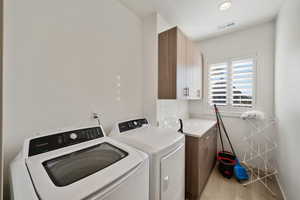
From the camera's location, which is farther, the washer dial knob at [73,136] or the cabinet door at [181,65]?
the cabinet door at [181,65]

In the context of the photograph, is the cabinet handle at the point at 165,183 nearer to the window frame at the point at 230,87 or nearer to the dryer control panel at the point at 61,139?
the dryer control panel at the point at 61,139

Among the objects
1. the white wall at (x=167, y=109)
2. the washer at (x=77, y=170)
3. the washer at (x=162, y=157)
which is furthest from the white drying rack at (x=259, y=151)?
the washer at (x=77, y=170)

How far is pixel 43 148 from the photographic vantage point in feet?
2.81

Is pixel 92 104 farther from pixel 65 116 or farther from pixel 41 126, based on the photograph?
pixel 41 126

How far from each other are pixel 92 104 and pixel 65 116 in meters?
0.28

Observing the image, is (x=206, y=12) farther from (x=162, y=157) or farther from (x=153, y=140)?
(x=162, y=157)

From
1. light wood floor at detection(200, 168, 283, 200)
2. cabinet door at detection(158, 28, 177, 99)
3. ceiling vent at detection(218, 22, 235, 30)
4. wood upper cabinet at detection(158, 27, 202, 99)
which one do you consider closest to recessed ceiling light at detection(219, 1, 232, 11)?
ceiling vent at detection(218, 22, 235, 30)

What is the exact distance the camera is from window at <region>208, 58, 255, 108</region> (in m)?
2.37

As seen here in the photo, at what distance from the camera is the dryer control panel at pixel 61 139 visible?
84 cm

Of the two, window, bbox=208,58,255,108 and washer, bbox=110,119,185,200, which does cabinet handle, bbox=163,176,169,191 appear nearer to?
washer, bbox=110,119,185,200

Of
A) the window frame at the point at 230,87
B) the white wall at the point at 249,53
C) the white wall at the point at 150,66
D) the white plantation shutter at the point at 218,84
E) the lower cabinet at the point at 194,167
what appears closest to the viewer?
the lower cabinet at the point at 194,167

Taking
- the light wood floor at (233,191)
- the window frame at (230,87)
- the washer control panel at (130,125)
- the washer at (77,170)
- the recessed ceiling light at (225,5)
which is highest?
the recessed ceiling light at (225,5)

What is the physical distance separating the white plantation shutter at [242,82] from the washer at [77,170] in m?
2.47

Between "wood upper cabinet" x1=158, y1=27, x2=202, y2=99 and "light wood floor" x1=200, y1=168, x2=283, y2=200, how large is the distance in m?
1.48
